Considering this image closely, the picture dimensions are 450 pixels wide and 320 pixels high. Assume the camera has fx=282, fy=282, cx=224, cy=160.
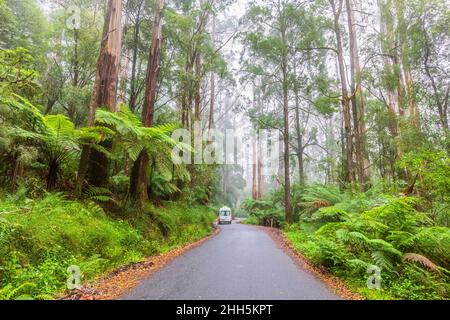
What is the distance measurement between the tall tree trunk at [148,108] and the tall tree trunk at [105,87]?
1.71 metres

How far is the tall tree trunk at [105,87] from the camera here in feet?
24.4

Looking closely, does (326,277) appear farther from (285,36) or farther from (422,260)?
(285,36)

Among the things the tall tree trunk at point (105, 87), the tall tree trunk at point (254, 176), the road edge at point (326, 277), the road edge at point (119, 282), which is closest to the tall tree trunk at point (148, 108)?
the tall tree trunk at point (105, 87)

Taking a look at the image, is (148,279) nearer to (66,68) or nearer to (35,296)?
(35,296)

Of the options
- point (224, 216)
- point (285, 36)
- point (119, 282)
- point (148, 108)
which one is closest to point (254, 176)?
point (224, 216)

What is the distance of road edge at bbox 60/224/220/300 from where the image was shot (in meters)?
3.81

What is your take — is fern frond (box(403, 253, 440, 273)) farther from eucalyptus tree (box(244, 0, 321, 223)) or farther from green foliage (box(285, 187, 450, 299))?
eucalyptus tree (box(244, 0, 321, 223))

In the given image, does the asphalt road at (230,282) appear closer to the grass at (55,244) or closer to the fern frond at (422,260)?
the grass at (55,244)

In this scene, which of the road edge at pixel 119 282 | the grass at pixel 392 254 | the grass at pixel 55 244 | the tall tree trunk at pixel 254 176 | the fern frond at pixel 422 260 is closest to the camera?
the grass at pixel 55 244

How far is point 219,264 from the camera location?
6.20 meters

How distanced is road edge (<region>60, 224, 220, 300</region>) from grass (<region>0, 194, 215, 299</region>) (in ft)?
0.75

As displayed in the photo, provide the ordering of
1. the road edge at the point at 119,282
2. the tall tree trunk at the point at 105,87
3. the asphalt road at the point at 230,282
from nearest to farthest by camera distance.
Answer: the road edge at the point at 119,282
the asphalt road at the point at 230,282
the tall tree trunk at the point at 105,87

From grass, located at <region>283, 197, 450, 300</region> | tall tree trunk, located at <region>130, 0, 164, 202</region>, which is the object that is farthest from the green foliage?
tall tree trunk, located at <region>130, 0, 164, 202</region>
